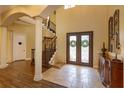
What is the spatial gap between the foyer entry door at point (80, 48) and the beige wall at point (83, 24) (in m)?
0.24

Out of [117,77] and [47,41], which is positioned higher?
[47,41]

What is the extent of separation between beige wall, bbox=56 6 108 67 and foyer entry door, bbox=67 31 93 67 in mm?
244

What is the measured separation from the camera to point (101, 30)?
317 inches

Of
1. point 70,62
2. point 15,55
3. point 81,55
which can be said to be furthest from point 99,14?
point 15,55

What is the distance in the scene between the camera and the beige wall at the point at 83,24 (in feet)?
26.4

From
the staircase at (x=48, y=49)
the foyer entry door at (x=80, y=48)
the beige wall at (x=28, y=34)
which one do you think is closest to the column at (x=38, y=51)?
the staircase at (x=48, y=49)

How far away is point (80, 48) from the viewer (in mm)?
8773

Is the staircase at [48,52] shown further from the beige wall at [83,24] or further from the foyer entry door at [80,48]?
the foyer entry door at [80,48]

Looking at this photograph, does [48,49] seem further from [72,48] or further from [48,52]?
[72,48]

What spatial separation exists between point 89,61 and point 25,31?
18.0 ft

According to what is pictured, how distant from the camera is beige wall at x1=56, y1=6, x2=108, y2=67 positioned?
Answer: 316 inches
